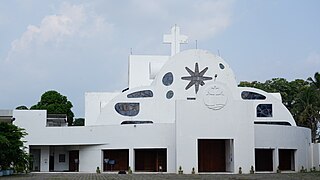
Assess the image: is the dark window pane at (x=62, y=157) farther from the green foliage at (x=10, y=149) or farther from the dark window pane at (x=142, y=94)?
the green foliage at (x=10, y=149)

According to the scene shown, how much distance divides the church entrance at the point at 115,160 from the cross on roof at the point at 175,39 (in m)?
14.1

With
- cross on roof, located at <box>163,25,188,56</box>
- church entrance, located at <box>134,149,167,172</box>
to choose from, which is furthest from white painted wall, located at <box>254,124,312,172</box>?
cross on roof, located at <box>163,25,188,56</box>

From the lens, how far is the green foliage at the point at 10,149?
33412mm

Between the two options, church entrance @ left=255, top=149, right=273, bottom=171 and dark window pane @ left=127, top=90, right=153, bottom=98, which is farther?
dark window pane @ left=127, top=90, right=153, bottom=98

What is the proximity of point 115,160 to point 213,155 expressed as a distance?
884 centimetres

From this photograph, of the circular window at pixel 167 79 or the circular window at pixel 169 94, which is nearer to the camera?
the circular window at pixel 169 94

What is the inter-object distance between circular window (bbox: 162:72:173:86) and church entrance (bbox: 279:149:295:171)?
11.8 metres

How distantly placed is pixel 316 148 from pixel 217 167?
1101 cm

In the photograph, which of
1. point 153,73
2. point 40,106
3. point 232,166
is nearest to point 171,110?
point 153,73

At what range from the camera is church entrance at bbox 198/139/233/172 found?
40.8 metres

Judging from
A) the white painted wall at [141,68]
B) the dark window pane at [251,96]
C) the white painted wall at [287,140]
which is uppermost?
the white painted wall at [141,68]

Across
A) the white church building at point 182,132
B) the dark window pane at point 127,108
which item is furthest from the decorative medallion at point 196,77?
the dark window pane at point 127,108

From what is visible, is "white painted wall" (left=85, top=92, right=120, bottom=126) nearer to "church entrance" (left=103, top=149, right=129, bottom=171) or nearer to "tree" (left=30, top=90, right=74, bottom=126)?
"church entrance" (left=103, top=149, right=129, bottom=171)

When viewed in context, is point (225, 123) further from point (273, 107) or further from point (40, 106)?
point (40, 106)
